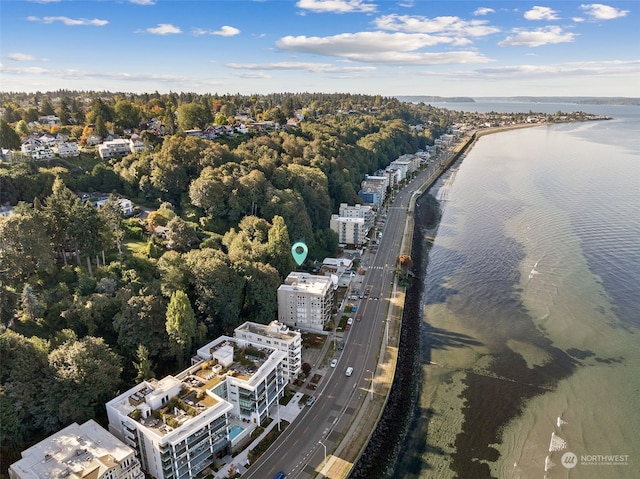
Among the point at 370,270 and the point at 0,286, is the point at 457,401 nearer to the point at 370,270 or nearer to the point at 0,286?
the point at 370,270

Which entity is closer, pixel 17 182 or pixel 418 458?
pixel 418 458

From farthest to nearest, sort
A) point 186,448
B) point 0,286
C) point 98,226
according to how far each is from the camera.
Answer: point 98,226, point 0,286, point 186,448

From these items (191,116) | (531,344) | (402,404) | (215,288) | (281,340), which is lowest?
(402,404)

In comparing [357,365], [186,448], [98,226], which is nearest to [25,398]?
[186,448]

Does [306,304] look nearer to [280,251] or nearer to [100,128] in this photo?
[280,251]

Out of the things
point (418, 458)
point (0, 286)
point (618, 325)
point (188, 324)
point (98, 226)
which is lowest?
point (418, 458)

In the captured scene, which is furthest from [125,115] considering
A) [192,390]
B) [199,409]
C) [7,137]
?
[199,409]

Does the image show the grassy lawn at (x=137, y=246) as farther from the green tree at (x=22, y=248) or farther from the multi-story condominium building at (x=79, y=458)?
the multi-story condominium building at (x=79, y=458)
